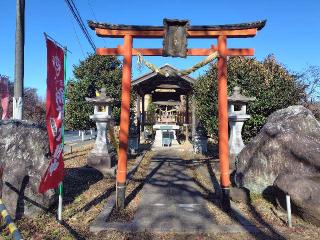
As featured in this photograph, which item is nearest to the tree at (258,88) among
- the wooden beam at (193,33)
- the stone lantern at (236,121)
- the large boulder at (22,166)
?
the stone lantern at (236,121)

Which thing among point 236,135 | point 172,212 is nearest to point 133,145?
point 236,135

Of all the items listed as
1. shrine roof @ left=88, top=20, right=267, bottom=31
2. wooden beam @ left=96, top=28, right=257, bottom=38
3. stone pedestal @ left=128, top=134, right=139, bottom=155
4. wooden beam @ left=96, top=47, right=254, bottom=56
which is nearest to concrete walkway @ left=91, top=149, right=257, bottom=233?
wooden beam @ left=96, top=47, right=254, bottom=56

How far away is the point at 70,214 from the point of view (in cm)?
643

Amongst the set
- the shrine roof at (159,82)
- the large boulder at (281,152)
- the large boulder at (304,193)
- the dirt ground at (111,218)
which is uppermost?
the shrine roof at (159,82)

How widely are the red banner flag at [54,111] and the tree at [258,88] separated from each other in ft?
29.6

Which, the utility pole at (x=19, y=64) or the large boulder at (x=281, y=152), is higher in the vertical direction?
the utility pole at (x=19, y=64)

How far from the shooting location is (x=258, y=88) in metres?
13.0

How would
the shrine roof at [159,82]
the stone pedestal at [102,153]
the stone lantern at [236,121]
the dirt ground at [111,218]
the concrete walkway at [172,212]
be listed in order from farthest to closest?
the shrine roof at [159,82] → the stone lantern at [236,121] → the stone pedestal at [102,153] → the concrete walkway at [172,212] → the dirt ground at [111,218]

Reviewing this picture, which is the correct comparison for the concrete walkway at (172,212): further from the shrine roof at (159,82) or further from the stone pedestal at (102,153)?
the shrine roof at (159,82)

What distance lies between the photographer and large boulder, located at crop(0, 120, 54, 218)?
6.04m

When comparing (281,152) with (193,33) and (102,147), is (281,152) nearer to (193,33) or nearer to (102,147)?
(193,33)

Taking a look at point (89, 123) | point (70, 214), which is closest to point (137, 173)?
point (70, 214)

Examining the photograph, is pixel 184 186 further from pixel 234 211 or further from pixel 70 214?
pixel 70 214

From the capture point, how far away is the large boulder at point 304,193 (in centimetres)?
562
